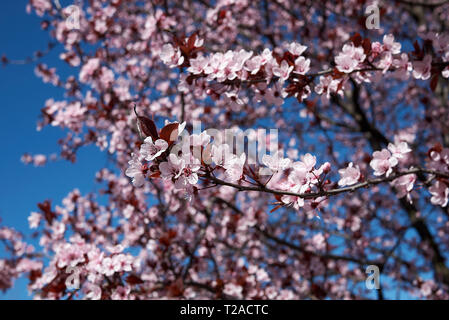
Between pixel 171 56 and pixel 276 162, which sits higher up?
pixel 171 56

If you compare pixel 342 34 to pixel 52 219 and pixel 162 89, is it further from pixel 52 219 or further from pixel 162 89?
pixel 52 219

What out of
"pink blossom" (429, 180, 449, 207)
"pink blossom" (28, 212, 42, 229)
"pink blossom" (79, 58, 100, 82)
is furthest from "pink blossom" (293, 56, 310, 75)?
"pink blossom" (28, 212, 42, 229)

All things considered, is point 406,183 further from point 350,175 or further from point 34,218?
point 34,218

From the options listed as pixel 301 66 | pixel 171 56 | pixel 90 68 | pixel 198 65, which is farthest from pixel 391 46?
pixel 90 68

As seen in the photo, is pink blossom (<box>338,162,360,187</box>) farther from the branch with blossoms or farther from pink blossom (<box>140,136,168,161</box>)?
pink blossom (<box>140,136,168,161</box>)

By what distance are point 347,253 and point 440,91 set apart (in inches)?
129

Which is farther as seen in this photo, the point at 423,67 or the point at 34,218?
the point at 34,218

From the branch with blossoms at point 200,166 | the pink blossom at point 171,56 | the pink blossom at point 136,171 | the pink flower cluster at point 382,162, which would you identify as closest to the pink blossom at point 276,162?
the branch with blossoms at point 200,166

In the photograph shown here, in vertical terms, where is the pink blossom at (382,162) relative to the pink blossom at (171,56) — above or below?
below

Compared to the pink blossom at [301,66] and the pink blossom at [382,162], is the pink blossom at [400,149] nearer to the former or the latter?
the pink blossom at [382,162]

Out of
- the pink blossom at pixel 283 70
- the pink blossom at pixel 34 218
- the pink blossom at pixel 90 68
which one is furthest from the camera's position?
the pink blossom at pixel 34 218

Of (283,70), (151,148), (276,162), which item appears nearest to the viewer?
(151,148)

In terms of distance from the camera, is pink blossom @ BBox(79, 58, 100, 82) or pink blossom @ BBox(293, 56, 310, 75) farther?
pink blossom @ BBox(79, 58, 100, 82)
